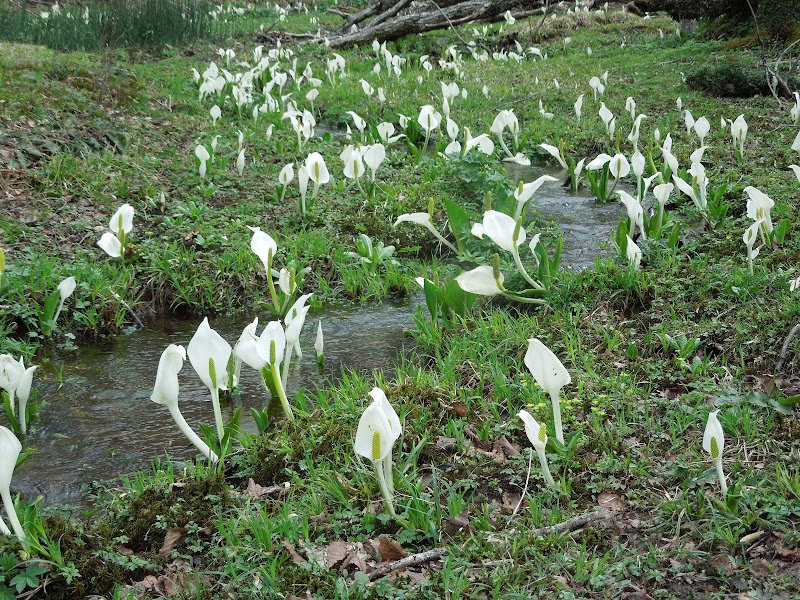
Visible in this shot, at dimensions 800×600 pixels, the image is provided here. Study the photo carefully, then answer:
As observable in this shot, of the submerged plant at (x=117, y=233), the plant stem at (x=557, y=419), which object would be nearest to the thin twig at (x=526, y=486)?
the plant stem at (x=557, y=419)

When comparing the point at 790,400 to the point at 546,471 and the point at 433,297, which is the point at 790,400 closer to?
the point at 546,471

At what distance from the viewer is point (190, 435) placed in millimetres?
2820

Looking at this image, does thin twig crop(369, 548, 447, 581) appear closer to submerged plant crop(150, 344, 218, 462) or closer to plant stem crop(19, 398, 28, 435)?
submerged plant crop(150, 344, 218, 462)

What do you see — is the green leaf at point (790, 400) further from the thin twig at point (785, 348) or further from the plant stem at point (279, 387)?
the plant stem at point (279, 387)

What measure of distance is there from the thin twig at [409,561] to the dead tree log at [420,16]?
1141cm

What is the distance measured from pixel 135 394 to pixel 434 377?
4.83 ft

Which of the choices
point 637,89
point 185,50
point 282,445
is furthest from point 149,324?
point 185,50

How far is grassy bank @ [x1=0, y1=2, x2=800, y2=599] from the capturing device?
2383 mm

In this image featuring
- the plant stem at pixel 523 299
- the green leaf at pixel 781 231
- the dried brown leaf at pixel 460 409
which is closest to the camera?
the dried brown leaf at pixel 460 409

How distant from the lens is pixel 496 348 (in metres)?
3.73

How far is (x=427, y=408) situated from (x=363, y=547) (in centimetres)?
82

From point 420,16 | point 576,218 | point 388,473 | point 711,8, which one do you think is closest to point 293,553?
point 388,473

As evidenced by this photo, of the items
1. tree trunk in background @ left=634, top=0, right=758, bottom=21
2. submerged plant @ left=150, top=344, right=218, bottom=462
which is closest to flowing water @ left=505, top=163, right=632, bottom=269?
submerged plant @ left=150, top=344, right=218, bottom=462

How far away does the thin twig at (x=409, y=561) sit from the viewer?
92.5 inches
